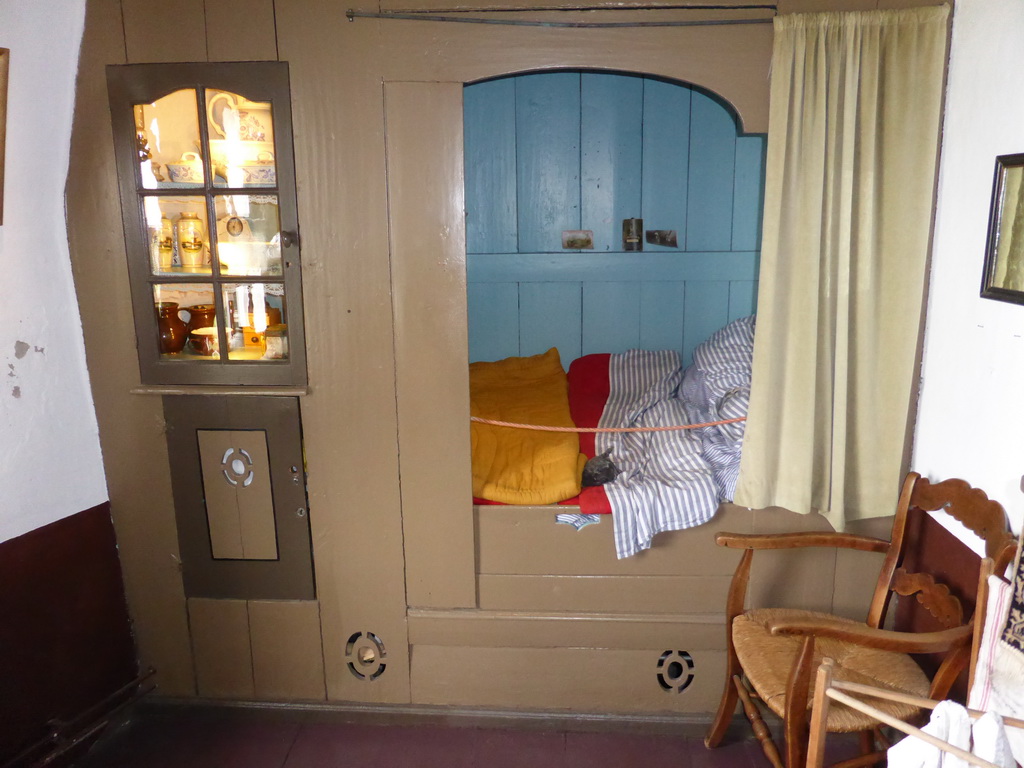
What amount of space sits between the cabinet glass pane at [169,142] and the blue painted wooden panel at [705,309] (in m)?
2.49

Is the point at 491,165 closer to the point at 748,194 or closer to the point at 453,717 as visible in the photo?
the point at 748,194

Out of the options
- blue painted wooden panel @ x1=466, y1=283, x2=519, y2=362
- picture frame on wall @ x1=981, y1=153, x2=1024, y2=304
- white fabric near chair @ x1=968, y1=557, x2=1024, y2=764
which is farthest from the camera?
blue painted wooden panel @ x1=466, y1=283, x2=519, y2=362

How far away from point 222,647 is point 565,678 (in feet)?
4.32

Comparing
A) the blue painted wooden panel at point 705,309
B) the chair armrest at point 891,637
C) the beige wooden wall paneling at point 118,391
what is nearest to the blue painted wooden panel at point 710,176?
the blue painted wooden panel at point 705,309

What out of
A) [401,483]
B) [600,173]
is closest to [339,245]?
[401,483]

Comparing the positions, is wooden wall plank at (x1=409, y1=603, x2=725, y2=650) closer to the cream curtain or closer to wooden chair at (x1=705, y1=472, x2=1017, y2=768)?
wooden chair at (x1=705, y1=472, x2=1017, y2=768)

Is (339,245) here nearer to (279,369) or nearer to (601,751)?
(279,369)

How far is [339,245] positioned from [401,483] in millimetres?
853

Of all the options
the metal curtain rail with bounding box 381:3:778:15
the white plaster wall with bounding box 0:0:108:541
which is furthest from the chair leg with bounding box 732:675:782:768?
the white plaster wall with bounding box 0:0:108:541

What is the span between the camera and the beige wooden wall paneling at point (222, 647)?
2.79 m

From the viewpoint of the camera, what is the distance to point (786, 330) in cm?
233

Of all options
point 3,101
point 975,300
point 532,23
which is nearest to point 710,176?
point 532,23

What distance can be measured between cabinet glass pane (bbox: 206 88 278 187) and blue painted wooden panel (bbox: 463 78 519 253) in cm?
150

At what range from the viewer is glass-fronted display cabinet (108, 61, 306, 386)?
2.39m
